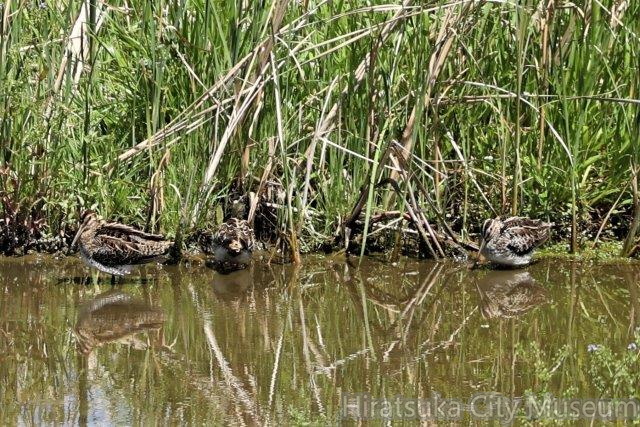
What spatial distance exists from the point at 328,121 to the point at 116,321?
221cm

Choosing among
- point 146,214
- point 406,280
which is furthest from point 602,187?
point 146,214

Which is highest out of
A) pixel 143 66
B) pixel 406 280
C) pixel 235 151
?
pixel 143 66

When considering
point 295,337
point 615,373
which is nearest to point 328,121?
point 295,337

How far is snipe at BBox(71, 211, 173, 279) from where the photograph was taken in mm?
7250

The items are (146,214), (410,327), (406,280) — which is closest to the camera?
(410,327)

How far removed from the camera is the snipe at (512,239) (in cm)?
737

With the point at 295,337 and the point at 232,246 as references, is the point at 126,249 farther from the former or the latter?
the point at 295,337

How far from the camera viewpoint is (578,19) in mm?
7910

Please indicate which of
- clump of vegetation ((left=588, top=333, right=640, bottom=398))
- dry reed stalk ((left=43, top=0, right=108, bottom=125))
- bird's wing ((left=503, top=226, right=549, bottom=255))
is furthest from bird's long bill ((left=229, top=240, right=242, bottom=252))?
clump of vegetation ((left=588, top=333, right=640, bottom=398))

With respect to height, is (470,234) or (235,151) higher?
(235,151)

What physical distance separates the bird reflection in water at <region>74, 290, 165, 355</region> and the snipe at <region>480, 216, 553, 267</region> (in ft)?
7.26

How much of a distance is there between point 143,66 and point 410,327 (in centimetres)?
283

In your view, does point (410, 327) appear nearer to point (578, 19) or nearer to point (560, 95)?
point (560, 95)

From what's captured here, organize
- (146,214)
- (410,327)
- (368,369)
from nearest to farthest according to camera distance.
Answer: (368,369), (410,327), (146,214)
